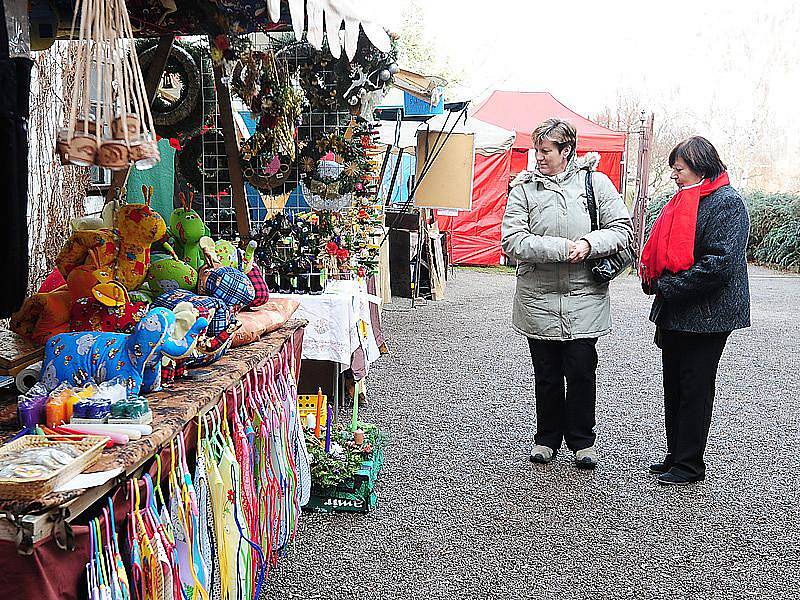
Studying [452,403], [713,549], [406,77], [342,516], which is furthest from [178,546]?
[406,77]

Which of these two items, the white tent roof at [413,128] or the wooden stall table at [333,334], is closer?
the wooden stall table at [333,334]

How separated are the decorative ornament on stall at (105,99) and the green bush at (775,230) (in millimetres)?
14901

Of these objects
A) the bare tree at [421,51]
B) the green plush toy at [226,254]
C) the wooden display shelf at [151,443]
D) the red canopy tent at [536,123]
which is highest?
the bare tree at [421,51]

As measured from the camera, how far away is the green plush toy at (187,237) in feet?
9.20

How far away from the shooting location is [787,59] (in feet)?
97.9

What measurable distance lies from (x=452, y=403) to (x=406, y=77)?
2793 mm

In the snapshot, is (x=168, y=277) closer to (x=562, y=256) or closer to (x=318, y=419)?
(x=318, y=419)

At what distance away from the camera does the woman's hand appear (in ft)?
12.7

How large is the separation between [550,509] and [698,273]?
1242 millimetres

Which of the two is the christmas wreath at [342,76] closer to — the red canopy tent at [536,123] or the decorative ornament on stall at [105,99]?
the decorative ornament on stall at [105,99]

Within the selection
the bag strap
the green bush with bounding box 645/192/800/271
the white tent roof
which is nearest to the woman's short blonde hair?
the bag strap

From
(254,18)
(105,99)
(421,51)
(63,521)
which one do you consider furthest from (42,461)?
(421,51)

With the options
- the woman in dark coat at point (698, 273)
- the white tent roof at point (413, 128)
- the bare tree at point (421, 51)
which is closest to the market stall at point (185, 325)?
the woman in dark coat at point (698, 273)

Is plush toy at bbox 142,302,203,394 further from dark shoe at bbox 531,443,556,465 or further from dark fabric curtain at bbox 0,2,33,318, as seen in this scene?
dark shoe at bbox 531,443,556,465
